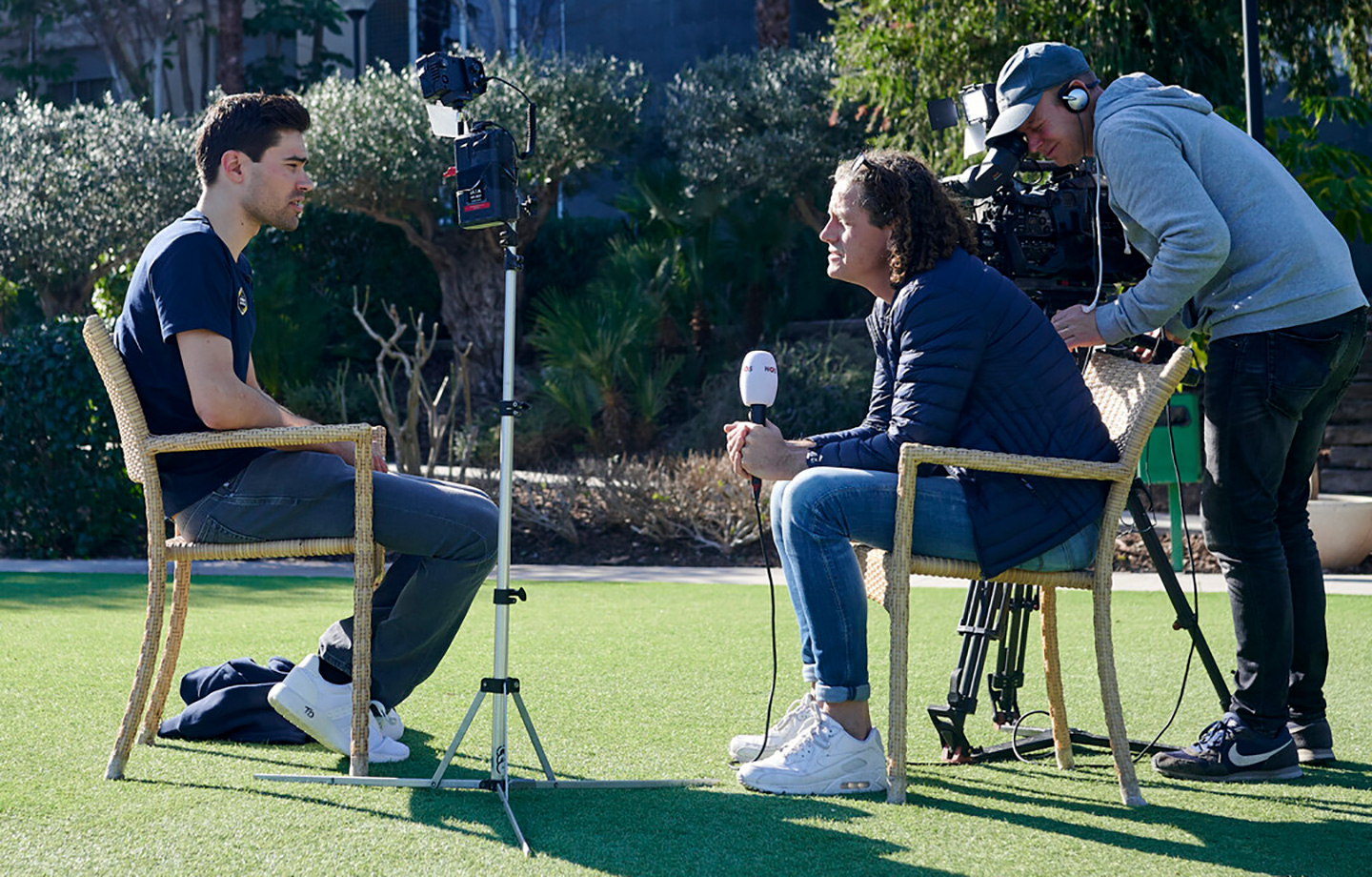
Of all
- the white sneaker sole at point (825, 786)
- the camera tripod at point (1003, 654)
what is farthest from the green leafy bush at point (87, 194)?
the white sneaker sole at point (825, 786)

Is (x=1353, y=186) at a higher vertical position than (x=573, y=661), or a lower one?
higher

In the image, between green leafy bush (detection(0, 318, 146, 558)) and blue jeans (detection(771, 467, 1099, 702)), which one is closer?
blue jeans (detection(771, 467, 1099, 702))

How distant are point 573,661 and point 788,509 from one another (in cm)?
173

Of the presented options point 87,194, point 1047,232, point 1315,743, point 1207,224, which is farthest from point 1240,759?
point 87,194

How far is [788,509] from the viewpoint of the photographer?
2924 millimetres

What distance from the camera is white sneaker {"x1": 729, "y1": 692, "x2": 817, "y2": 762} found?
3137 millimetres

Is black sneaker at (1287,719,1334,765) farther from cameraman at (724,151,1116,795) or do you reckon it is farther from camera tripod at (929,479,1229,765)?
cameraman at (724,151,1116,795)

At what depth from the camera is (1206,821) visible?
2.71m

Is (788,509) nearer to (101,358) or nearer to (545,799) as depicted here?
(545,799)

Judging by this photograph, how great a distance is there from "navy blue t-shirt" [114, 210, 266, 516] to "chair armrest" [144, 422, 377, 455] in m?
0.14

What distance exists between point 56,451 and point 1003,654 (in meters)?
5.67

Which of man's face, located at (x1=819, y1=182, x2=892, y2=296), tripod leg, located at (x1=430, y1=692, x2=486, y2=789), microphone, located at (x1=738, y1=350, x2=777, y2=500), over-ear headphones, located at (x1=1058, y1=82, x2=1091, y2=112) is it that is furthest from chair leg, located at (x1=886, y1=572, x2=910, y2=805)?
over-ear headphones, located at (x1=1058, y1=82, x2=1091, y2=112)

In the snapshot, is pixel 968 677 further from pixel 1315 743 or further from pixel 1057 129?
pixel 1057 129

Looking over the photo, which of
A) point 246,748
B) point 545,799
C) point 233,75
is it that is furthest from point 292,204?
point 233,75
